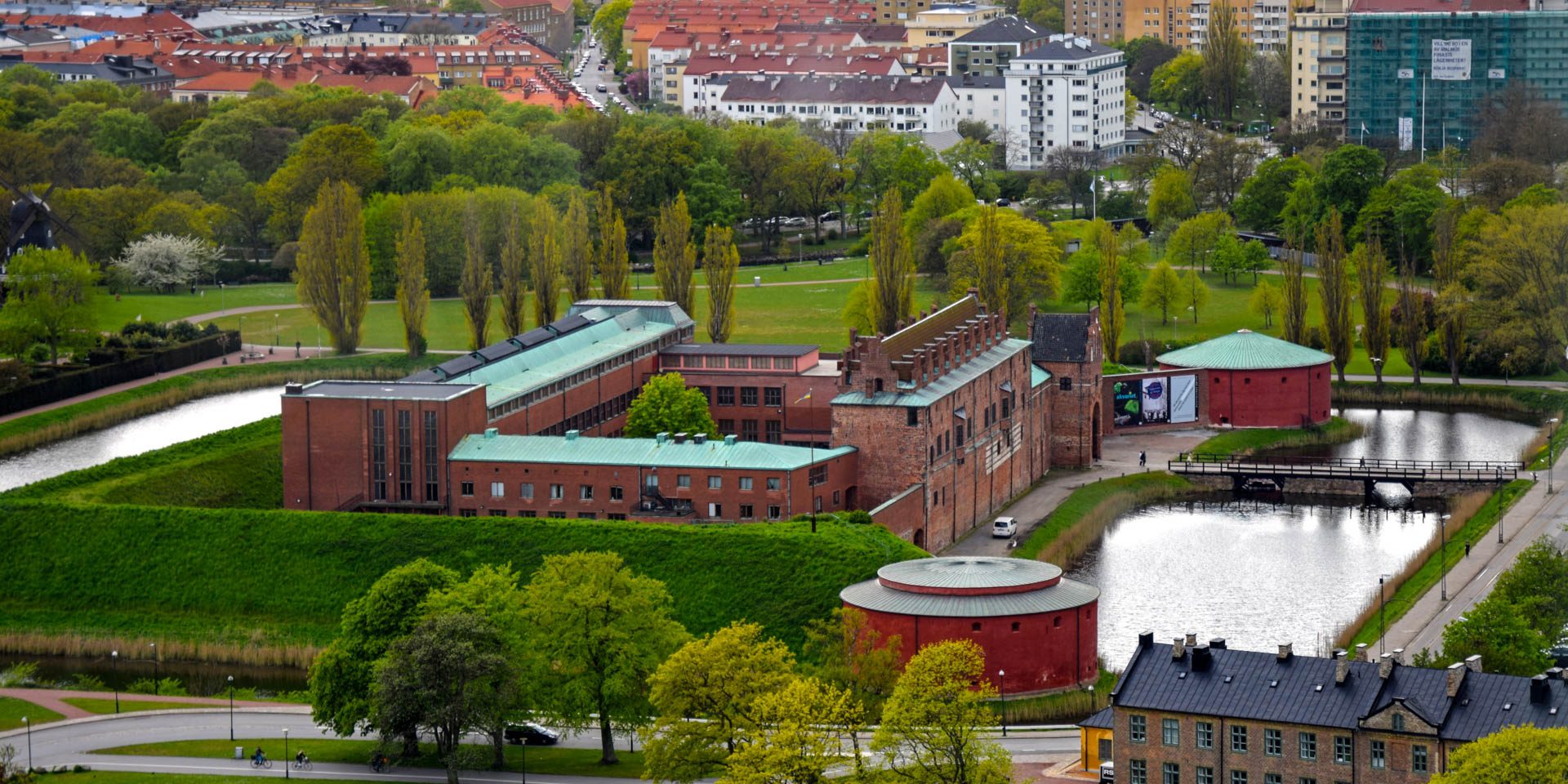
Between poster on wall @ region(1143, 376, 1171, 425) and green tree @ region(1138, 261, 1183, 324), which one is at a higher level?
green tree @ region(1138, 261, 1183, 324)

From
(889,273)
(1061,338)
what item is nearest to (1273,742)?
(1061,338)

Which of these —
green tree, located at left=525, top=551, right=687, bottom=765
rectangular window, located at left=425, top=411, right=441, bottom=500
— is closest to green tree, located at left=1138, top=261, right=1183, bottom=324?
rectangular window, located at left=425, top=411, right=441, bottom=500

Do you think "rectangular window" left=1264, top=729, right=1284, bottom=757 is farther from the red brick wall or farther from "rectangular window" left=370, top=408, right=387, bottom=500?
"rectangular window" left=370, top=408, right=387, bottom=500

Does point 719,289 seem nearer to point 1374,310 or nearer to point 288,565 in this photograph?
point 1374,310

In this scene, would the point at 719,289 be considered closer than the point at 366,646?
No

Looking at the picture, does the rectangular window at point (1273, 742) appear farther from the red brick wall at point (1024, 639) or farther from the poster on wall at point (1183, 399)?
the poster on wall at point (1183, 399)

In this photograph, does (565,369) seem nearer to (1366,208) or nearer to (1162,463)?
(1162,463)
